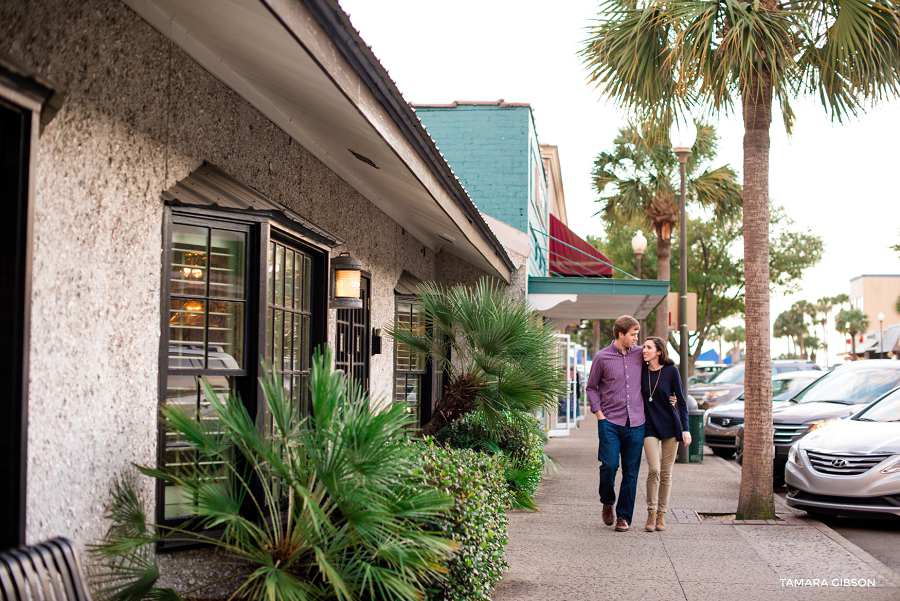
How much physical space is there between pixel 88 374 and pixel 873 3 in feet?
24.1

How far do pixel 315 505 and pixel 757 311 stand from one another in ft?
19.5

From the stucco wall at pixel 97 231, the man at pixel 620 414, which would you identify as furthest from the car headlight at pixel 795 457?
the stucco wall at pixel 97 231

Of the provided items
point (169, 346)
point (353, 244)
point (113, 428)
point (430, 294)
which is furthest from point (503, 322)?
point (113, 428)

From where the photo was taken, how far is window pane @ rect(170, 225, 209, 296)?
15.4 feet

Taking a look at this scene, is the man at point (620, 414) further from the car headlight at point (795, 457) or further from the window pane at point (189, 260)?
the window pane at point (189, 260)

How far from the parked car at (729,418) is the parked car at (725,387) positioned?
4540 millimetres

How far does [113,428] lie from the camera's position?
4012 mm

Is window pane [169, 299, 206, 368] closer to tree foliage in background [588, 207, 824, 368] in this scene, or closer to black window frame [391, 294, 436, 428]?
black window frame [391, 294, 436, 428]

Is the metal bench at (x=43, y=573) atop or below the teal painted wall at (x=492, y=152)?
below

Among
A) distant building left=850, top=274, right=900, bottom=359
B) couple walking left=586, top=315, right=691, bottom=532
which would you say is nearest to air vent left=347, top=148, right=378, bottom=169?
couple walking left=586, top=315, right=691, bottom=532

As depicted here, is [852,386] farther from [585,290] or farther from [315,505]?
[315,505]

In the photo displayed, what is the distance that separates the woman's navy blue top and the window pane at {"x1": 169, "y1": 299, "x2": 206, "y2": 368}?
14.3 ft

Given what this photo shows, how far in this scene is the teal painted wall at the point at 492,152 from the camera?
1591cm

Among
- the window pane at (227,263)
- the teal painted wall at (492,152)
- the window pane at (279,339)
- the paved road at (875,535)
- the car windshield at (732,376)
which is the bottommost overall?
the paved road at (875,535)
